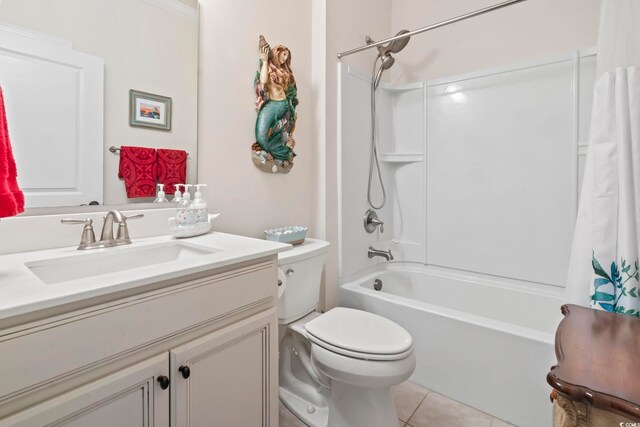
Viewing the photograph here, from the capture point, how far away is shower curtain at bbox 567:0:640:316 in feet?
3.45

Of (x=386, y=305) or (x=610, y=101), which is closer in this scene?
(x=610, y=101)

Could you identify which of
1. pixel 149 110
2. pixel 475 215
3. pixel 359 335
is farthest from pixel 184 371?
pixel 475 215

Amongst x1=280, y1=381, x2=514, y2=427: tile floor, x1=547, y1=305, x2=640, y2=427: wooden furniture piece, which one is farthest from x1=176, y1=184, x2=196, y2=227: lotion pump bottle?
x1=547, y1=305, x2=640, y2=427: wooden furniture piece

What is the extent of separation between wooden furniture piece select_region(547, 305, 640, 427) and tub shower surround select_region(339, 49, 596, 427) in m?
0.63

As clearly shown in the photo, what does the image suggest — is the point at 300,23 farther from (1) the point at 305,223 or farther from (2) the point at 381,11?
(1) the point at 305,223

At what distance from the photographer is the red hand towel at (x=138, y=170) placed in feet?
3.87

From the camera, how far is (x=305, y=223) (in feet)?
6.31

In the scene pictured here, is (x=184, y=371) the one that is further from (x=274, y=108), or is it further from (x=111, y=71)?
(x=274, y=108)

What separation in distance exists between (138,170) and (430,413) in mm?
1705

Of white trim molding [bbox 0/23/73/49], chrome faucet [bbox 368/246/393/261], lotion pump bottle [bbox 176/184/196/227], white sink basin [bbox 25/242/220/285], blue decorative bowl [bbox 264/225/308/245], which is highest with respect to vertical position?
white trim molding [bbox 0/23/73/49]

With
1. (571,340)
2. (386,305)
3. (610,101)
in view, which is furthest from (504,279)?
(571,340)

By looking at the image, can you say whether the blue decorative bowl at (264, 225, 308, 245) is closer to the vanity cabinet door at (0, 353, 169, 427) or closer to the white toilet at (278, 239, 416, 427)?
the white toilet at (278, 239, 416, 427)

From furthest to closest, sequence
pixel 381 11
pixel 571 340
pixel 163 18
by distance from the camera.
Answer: pixel 381 11 → pixel 163 18 → pixel 571 340

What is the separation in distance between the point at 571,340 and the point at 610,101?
900 millimetres
